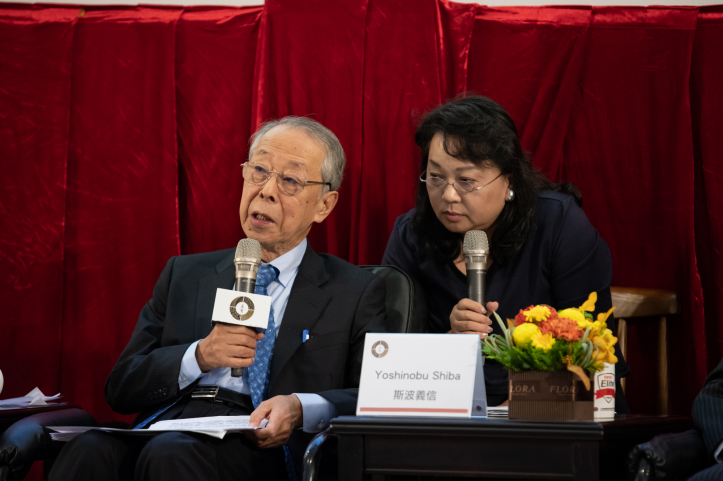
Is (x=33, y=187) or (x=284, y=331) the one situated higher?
(x=33, y=187)

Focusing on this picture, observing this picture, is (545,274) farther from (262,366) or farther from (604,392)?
(262,366)

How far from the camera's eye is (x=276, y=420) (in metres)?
1.67

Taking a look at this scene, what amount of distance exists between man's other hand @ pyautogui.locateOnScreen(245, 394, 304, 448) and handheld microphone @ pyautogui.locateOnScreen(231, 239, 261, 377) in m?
0.11

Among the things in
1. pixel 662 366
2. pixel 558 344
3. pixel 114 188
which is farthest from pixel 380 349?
pixel 114 188

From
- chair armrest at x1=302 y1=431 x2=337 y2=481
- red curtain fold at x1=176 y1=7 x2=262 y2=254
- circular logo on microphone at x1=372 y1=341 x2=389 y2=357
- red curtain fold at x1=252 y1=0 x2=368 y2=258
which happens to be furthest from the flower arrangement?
red curtain fold at x1=176 y1=7 x2=262 y2=254

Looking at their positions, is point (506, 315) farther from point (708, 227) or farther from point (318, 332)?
point (708, 227)

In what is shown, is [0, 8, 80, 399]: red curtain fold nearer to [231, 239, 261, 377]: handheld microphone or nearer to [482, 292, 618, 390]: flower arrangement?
[231, 239, 261, 377]: handheld microphone

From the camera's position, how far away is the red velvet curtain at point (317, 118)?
257 centimetres

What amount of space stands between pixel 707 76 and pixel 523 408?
1.70m

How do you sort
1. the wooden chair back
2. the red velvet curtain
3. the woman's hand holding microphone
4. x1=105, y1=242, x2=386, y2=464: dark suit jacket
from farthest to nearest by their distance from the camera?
the red velvet curtain < the wooden chair back < x1=105, y1=242, x2=386, y2=464: dark suit jacket < the woman's hand holding microphone

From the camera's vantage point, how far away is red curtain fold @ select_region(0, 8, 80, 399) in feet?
8.99

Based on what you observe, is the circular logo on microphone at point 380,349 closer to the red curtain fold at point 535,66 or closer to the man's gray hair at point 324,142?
the man's gray hair at point 324,142

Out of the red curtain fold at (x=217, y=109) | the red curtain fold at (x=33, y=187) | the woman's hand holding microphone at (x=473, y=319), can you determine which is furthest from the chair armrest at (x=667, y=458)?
the red curtain fold at (x=33, y=187)

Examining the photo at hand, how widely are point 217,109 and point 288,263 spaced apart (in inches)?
37.2
